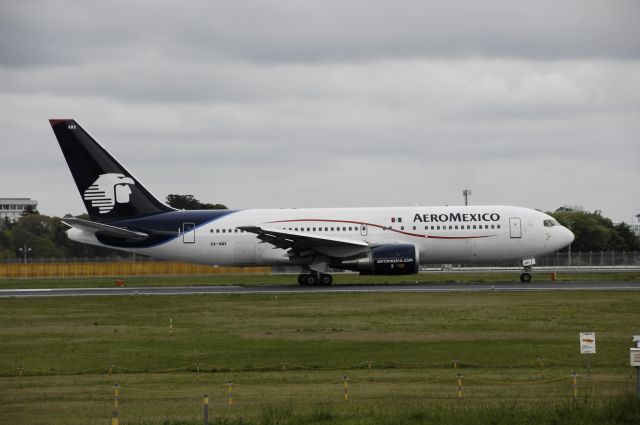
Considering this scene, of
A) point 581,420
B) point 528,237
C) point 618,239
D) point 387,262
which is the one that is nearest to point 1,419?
point 581,420

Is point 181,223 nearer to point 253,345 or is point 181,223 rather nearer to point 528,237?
point 528,237

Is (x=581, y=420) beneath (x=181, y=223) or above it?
beneath

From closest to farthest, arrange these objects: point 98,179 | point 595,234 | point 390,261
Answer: point 390,261 < point 98,179 < point 595,234

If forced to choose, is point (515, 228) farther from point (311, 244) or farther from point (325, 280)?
point (311, 244)

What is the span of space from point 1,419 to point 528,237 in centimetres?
4004

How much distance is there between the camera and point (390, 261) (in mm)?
51656

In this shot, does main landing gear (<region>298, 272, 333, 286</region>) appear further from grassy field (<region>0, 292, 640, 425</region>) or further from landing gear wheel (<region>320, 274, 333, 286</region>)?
grassy field (<region>0, 292, 640, 425</region>)

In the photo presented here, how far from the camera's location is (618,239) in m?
130

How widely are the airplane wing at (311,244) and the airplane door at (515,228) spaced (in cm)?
840

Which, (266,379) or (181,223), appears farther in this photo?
(181,223)

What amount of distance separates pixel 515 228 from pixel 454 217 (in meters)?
3.60

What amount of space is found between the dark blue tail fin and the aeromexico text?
15.9 metres

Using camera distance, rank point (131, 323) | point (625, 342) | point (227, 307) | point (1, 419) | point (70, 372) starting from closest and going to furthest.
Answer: point (1, 419) < point (70, 372) < point (625, 342) < point (131, 323) < point (227, 307)

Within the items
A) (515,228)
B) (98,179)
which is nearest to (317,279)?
(515,228)
